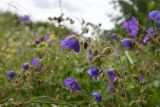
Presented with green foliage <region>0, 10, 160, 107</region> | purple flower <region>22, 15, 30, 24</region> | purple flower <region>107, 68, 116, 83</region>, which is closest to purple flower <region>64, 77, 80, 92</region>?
green foliage <region>0, 10, 160, 107</region>

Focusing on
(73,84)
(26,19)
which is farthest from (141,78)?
(26,19)

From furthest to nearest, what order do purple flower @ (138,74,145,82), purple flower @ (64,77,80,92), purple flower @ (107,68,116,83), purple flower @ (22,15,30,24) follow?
purple flower @ (22,15,30,24) < purple flower @ (138,74,145,82) < purple flower @ (64,77,80,92) < purple flower @ (107,68,116,83)

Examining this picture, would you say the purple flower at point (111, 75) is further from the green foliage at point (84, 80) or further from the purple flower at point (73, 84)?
the purple flower at point (73, 84)

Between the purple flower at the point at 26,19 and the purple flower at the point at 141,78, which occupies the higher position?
the purple flower at the point at 26,19

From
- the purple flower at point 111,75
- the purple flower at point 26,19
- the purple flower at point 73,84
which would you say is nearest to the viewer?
the purple flower at point 111,75

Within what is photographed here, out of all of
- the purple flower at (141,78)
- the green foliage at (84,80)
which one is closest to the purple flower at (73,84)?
the green foliage at (84,80)

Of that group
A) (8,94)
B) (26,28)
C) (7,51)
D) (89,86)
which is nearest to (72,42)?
(89,86)

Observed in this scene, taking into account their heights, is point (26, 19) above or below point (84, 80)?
above

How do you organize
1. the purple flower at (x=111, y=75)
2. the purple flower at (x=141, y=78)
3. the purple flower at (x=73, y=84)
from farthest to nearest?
the purple flower at (x=141, y=78)
the purple flower at (x=73, y=84)
the purple flower at (x=111, y=75)

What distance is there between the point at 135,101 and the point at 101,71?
0.24 metres

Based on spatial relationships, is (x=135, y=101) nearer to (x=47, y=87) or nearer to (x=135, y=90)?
(x=135, y=90)

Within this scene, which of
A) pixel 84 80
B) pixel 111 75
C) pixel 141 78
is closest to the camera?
pixel 111 75

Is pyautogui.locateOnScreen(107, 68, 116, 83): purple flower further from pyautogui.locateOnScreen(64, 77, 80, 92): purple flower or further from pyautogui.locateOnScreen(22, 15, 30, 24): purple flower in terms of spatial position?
pyautogui.locateOnScreen(22, 15, 30, 24): purple flower

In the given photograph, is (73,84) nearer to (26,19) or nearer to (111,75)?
(111,75)
